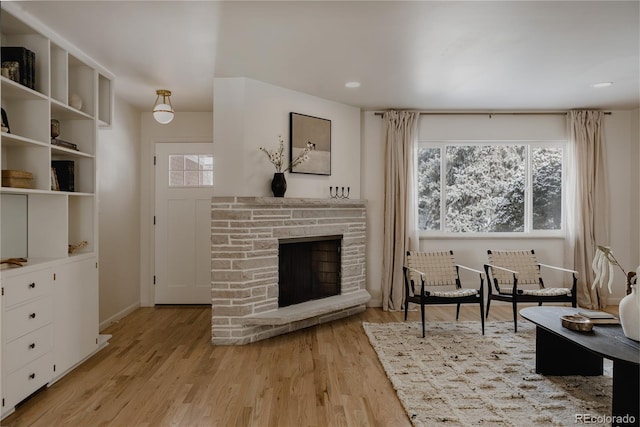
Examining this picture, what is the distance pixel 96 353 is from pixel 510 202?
499 cm

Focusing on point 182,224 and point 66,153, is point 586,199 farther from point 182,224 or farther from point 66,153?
point 66,153

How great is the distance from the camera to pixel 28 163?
2.82 m

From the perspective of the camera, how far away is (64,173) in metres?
3.18

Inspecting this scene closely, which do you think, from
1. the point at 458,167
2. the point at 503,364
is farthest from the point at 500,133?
the point at 503,364

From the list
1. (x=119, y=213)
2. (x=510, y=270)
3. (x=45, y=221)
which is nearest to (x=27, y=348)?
(x=45, y=221)

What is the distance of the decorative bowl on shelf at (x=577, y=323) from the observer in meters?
2.72

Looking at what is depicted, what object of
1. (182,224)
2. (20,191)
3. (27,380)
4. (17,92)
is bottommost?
(27,380)

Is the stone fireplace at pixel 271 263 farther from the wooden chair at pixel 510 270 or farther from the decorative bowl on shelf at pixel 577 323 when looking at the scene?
the decorative bowl on shelf at pixel 577 323

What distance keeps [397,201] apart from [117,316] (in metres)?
3.51

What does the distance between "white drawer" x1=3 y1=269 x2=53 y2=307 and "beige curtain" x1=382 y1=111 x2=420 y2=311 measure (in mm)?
3510

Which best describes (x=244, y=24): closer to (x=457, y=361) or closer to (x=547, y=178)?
(x=457, y=361)

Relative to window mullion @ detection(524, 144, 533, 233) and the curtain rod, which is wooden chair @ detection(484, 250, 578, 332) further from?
the curtain rod

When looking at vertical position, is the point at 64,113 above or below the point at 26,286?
above

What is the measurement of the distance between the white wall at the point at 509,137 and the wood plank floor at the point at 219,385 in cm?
173
